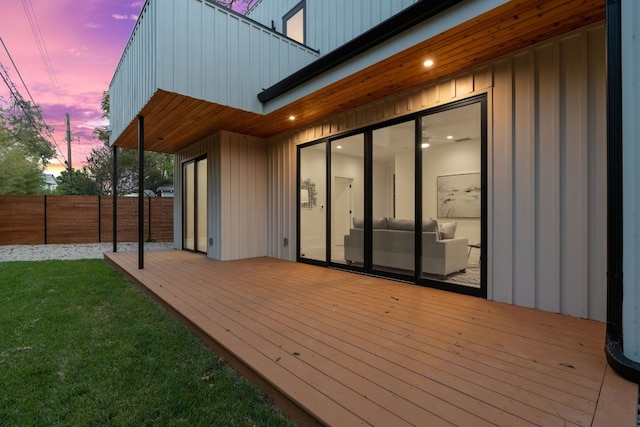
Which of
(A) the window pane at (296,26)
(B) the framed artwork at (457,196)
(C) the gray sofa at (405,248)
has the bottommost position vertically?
(C) the gray sofa at (405,248)

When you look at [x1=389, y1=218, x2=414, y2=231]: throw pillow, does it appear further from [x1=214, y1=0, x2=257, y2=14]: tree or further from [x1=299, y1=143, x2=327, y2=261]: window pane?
[x1=214, y1=0, x2=257, y2=14]: tree

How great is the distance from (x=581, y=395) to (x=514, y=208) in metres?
1.90

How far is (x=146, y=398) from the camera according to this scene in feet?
5.51

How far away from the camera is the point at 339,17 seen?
18.6ft

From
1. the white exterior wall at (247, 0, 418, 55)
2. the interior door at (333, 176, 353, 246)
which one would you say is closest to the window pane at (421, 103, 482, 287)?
the interior door at (333, 176, 353, 246)

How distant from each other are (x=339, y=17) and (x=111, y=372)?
6359 millimetres

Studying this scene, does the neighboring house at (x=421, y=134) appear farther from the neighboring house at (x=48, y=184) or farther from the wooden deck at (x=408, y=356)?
the neighboring house at (x=48, y=184)

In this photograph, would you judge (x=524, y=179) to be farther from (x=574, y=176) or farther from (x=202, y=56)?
(x=202, y=56)

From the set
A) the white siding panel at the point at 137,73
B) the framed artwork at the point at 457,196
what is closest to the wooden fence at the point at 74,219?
the white siding panel at the point at 137,73

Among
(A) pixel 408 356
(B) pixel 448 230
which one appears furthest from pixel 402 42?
(A) pixel 408 356

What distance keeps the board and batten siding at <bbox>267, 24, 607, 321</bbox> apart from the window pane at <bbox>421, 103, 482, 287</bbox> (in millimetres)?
211

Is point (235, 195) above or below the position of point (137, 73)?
below

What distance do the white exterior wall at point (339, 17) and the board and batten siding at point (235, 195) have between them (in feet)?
8.13

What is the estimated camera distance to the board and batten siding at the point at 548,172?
2.53 m
